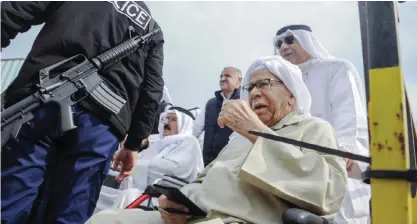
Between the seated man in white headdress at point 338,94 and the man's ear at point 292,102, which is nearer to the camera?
the man's ear at point 292,102

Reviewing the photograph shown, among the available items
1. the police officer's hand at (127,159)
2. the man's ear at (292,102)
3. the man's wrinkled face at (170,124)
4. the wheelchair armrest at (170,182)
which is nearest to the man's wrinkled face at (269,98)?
the man's ear at (292,102)

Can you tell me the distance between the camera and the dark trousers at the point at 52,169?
2.01m

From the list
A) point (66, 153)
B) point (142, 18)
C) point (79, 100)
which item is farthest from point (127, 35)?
point (66, 153)

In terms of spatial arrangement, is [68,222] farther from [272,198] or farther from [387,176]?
[387,176]

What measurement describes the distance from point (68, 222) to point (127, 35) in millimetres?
948

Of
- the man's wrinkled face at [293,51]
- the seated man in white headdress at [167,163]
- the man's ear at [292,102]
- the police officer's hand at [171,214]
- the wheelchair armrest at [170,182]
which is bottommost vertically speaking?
the seated man in white headdress at [167,163]

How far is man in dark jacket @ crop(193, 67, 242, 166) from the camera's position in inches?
184

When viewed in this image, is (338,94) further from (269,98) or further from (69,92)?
(69,92)

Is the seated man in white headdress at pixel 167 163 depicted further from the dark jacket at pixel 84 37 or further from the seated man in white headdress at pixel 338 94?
the dark jacket at pixel 84 37

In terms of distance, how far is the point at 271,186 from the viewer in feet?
5.58

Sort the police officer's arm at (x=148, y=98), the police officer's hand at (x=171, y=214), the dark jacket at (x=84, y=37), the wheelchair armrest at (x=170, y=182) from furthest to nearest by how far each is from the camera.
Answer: the police officer's arm at (x=148, y=98), the dark jacket at (x=84, y=37), the police officer's hand at (x=171, y=214), the wheelchair armrest at (x=170, y=182)

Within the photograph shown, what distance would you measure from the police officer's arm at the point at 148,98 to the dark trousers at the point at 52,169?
0.34m

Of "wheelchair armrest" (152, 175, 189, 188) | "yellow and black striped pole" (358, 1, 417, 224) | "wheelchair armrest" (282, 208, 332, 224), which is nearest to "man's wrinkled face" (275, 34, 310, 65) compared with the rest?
"wheelchair armrest" (152, 175, 189, 188)

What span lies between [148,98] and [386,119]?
1780mm
